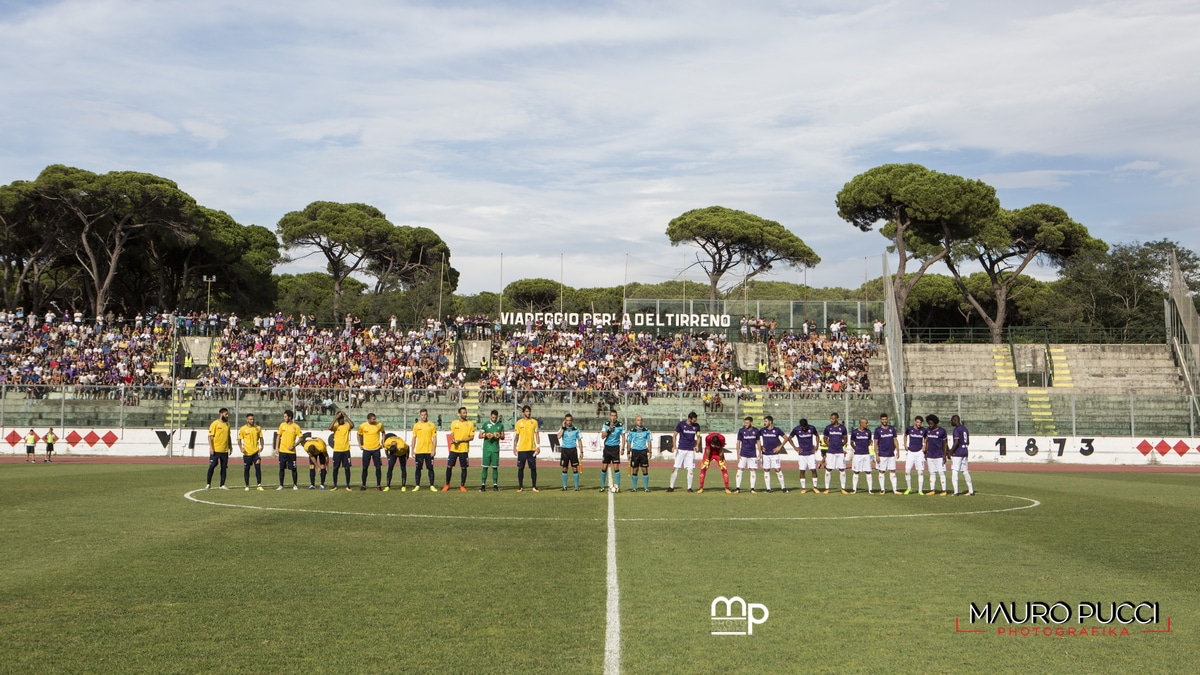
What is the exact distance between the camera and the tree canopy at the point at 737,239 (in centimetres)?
7162

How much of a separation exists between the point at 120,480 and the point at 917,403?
28088mm

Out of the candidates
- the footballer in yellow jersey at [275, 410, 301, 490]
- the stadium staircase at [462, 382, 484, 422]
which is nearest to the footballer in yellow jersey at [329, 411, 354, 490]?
the footballer in yellow jersey at [275, 410, 301, 490]

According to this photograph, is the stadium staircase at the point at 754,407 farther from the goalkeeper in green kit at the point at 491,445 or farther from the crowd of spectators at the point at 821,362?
the goalkeeper in green kit at the point at 491,445

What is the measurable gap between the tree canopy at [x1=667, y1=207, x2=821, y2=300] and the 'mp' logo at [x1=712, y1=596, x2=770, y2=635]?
6221cm

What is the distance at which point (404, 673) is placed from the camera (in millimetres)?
7328

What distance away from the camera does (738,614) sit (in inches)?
367

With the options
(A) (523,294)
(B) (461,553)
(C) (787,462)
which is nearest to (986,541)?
(B) (461,553)

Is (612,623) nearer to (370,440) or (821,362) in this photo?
(370,440)

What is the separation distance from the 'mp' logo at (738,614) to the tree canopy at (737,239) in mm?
62212

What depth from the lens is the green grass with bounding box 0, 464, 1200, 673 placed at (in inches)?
311

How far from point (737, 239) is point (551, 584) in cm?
6261

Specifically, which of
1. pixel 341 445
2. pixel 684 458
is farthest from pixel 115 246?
pixel 684 458

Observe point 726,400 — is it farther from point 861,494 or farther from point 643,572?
point 643,572

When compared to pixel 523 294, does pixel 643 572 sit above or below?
below
